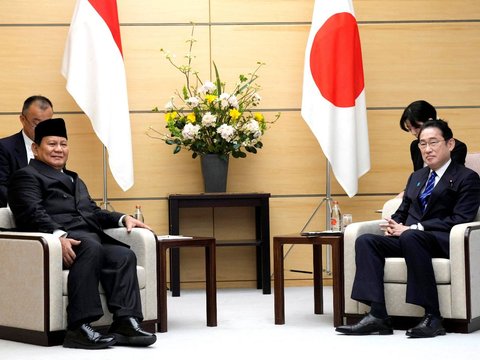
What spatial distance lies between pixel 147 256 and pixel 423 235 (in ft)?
5.34

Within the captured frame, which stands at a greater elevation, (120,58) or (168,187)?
(120,58)

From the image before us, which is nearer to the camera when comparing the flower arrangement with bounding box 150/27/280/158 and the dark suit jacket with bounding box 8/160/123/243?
the dark suit jacket with bounding box 8/160/123/243

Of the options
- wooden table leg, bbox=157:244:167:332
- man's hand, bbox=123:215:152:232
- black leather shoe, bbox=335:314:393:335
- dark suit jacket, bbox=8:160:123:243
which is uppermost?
dark suit jacket, bbox=8:160:123:243

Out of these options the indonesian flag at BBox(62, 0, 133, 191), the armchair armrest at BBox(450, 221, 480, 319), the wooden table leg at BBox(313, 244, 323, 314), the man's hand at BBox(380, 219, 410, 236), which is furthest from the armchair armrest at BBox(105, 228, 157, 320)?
the indonesian flag at BBox(62, 0, 133, 191)

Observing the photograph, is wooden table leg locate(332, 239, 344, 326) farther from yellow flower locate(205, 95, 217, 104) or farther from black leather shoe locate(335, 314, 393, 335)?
yellow flower locate(205, 95, 217, 104)

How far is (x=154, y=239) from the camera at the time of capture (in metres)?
5.70

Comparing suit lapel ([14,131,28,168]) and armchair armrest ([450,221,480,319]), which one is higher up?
suit lapel ([14,131,28,168])

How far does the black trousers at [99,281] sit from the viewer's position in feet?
16.6

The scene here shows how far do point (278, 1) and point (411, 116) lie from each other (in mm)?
2215

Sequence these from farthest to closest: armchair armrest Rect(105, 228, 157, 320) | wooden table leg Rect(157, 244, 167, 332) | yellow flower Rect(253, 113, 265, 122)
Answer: yellow flower Rect(253, 113, 265, 122)
wooden table leg Rect(157, 244, 167, 332)
armchair armrest Rect(105, 228, 157, 320)

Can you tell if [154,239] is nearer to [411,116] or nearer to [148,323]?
[148,323]

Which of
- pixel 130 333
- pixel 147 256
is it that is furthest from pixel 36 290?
pixel 147 256

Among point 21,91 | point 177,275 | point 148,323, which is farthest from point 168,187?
point 148,323

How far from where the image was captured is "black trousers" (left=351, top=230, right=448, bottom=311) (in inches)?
210
